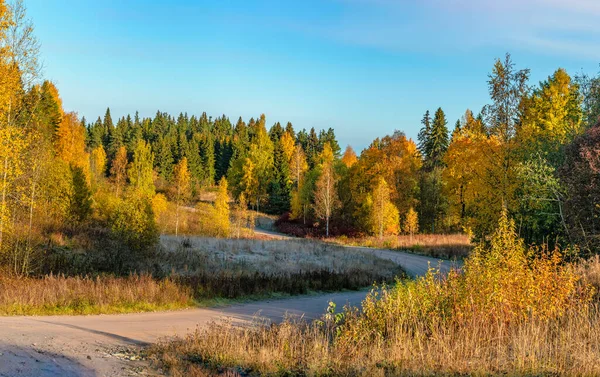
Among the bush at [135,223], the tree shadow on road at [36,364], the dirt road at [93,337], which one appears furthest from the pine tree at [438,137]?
the tree shadow on road at [36,364]

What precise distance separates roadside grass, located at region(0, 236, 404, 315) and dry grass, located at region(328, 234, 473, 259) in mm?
7969

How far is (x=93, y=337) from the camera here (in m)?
9.27

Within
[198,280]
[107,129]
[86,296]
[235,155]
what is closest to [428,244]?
[198,280]

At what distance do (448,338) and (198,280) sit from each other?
1126cm

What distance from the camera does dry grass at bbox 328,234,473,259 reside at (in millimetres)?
33750

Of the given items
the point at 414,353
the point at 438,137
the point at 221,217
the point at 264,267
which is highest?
the point at 438,137

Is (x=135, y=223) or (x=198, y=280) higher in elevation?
(x=135, y=223)

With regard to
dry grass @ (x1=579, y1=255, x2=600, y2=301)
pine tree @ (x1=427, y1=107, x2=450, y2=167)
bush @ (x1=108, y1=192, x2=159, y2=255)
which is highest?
pine tree @ (x1=427, y1=107, x2=450, y2=167)

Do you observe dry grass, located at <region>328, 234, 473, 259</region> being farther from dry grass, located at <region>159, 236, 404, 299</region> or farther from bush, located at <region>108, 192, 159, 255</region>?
bush, located at <region>108, 192, 159, 255</region>

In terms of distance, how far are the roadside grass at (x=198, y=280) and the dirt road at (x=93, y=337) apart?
991 mm

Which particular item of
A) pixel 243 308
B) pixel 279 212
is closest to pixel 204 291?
pixel 243 308

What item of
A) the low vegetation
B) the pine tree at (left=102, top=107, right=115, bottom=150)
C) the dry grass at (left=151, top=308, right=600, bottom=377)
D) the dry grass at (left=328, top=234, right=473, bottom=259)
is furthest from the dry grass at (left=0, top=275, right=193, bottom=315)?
the pine tree at (left=102, top=107, right=115, bottom=150)

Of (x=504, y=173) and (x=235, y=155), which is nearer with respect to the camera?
(x=504, y=173)

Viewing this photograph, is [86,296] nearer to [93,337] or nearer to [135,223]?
[93,337]
